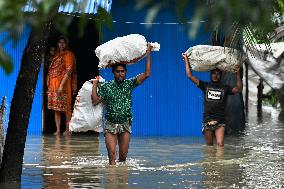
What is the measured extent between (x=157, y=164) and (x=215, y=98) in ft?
9.96

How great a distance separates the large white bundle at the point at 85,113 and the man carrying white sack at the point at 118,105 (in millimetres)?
2686

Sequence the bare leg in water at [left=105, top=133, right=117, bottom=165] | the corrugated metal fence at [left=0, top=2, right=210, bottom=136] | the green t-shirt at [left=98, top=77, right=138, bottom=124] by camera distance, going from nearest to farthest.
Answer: the bare leg in water at [left=105, top=133, right=117, bottom=165] < the green t-shirt at [left=98, top=77, right=138, bottom=124] < the corrugated metal fence at [left=0, top=2, right=210, bottom=136]

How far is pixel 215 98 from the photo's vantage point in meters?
13.7

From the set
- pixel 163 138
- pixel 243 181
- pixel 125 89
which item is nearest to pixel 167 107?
pixel 163 138

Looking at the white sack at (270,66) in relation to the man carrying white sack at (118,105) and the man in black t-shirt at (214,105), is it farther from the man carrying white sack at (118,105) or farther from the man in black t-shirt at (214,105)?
the man carrying white sack at (118,105)

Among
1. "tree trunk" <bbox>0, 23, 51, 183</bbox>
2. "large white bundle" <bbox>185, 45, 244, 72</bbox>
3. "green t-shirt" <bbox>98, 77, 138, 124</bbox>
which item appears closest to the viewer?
"tree trunk" <bbox>0, 23, 51, 183</bbox>

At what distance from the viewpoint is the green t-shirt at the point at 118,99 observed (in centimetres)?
1059

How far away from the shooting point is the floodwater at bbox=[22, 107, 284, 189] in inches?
352

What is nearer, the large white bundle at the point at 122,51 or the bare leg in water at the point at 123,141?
the bare leg in water at the point at 123,141

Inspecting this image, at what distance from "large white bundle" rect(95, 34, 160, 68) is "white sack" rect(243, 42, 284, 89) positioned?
3707mm

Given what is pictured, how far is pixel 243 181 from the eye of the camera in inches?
358

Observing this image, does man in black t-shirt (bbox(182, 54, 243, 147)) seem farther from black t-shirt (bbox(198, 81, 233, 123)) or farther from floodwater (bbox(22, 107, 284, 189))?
floodwater (bbox(22, 107, 284, 189))

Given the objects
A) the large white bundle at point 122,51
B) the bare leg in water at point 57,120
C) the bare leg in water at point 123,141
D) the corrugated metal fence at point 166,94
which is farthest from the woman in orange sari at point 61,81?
the bare leg in water at point 123,141

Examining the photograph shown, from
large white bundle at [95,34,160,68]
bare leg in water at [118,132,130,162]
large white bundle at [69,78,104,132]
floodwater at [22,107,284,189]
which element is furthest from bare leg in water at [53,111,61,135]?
bare leg in water at [118,132,130,162]
